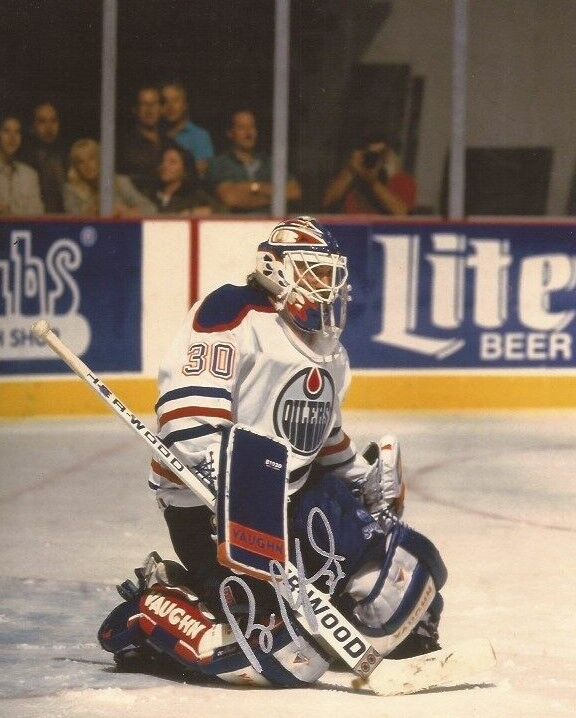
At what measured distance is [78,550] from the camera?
4.70 metres

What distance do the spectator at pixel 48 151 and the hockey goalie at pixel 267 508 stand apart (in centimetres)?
380

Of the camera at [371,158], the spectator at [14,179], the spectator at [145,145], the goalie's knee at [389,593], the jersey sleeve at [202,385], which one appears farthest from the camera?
the camera at [371,158]

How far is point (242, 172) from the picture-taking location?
748 centimetres

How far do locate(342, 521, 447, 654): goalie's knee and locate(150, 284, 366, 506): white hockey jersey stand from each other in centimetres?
24

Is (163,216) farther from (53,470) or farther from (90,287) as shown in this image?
(53,470)

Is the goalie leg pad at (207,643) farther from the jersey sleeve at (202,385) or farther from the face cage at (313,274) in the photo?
the face cage at (313,274)

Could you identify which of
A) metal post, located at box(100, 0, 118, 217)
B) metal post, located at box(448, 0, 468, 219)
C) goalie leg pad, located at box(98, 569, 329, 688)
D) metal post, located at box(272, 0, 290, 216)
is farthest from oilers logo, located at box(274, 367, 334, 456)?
metal post, located at box(448, 0, 468, 219)

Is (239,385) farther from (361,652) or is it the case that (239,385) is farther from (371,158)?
(371,158)

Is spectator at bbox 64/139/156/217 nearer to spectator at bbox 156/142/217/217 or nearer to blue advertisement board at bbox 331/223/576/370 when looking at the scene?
spectator at bbox 156/142/217/217

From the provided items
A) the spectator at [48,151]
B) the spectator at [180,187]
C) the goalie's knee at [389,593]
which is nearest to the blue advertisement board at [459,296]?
the spectator at [180,187]

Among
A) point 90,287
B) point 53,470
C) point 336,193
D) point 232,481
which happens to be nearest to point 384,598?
point 232,481

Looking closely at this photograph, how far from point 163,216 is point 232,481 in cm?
417

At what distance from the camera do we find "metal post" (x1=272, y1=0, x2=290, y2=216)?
7422 mm

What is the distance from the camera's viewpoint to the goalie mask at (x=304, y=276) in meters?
3.45
